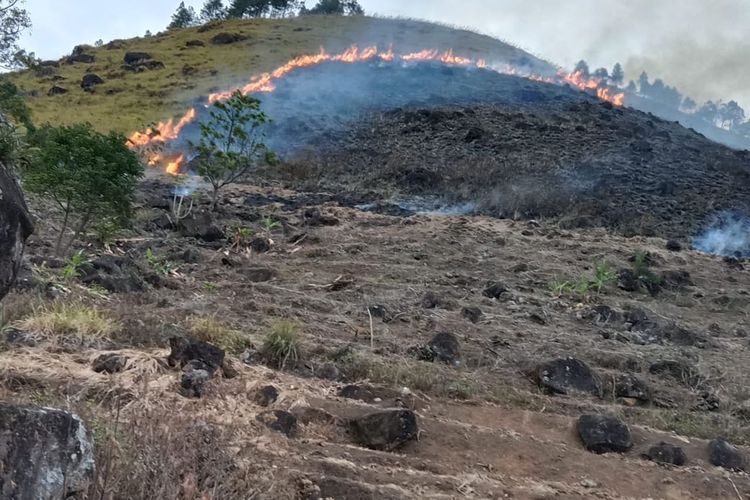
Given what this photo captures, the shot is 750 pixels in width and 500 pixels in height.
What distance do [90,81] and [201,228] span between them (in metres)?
24.6

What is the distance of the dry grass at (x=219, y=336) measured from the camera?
15.6 feet

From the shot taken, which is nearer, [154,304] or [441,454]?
[441,454]

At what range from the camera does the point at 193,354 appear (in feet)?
13.5

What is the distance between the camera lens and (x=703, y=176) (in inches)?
731

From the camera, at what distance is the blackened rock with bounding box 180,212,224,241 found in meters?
9.73

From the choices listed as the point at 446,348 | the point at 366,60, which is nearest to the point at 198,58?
the point at 366,60

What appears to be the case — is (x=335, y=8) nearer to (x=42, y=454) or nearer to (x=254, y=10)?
(x=254, y=10)

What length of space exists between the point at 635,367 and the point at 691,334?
5.00ft

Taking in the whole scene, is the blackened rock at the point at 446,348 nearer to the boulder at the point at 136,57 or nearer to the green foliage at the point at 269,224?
the green foliage at the point at 269,224

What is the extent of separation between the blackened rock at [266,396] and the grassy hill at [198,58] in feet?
73.1

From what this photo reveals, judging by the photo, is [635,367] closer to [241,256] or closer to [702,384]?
[702,384]

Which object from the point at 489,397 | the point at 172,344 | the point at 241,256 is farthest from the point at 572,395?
the point at 241,256

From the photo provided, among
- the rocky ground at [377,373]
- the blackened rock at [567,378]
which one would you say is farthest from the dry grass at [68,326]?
the blackened rock at [567,378]

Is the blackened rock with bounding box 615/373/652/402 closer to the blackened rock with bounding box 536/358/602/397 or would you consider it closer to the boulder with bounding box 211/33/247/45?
the blackened rock with bounding box 536/358/602/397
